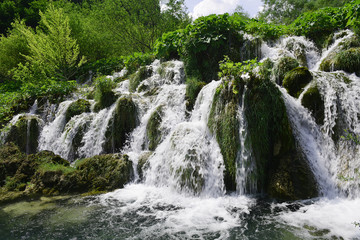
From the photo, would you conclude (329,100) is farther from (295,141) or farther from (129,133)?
(129,133)

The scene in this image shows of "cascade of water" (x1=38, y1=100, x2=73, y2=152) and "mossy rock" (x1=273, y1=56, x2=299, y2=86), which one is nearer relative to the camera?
"mossy rock" (x1=273, y1=56, x2=299, y2=86)

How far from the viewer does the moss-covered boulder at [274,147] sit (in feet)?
15.4

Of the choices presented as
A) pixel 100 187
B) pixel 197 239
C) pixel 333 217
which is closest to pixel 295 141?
pixel 333 217

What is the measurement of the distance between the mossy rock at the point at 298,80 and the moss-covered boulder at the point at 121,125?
5.52 meters

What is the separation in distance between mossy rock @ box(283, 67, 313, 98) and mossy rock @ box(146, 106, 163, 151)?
433cm

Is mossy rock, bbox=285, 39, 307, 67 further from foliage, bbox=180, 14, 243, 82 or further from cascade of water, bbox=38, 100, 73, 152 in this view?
cascade of water, bbox=38, 100, 73, 152

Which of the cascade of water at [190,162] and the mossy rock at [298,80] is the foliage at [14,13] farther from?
the mossy rock at [298,80]

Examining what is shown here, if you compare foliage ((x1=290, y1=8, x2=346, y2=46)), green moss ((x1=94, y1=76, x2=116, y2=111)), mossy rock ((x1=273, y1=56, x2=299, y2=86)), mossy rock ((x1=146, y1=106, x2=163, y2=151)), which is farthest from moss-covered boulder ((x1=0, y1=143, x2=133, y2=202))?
foliage ((x1=290, y1=8, x2=346, y2=46))

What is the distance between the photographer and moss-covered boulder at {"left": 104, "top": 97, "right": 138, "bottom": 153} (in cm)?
788

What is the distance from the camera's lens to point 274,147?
525 cm

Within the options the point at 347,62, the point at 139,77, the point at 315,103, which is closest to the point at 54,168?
the point at 139,77

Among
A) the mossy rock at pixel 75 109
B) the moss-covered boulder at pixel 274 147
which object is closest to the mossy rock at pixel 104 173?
the moss-covered boulder at pixel 274 147

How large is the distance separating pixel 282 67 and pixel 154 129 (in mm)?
4967

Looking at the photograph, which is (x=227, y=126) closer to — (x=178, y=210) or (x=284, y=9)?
(x=178, y=210)
